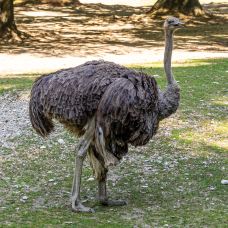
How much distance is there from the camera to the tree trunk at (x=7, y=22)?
61.9ft

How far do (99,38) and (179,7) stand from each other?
4122mm

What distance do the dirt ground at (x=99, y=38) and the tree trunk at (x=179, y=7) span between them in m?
0.41

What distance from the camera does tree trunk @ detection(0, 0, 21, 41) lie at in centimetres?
1886

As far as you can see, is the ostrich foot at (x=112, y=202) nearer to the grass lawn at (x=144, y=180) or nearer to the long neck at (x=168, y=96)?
the grass lawn at (x=144, y=180)

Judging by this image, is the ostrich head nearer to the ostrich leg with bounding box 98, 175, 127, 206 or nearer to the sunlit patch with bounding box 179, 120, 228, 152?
the ostrich leg with bounding box 98, 175, 127, 206

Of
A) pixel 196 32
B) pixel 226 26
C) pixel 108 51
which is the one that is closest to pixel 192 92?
pixel 108 51

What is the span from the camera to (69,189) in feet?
22.2

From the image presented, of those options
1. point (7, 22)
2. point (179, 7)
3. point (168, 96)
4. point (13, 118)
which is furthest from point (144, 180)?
point (179, 7)

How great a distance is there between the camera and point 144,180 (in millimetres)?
7062

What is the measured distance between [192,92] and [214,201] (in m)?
4.92

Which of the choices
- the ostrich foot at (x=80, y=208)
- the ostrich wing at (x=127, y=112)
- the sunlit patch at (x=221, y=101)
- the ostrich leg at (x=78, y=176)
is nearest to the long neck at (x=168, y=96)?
the ostrich wing at (x=127, y=112)

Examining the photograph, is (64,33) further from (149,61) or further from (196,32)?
(149,61)

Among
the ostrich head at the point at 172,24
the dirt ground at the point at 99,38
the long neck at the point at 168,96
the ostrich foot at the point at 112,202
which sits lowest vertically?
the dirt ground at the point at 99,38

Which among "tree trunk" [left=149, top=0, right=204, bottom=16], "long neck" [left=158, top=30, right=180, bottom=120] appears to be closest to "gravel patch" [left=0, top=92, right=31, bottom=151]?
"long neck" [left=158, top=30, right=180, bottom=120]
